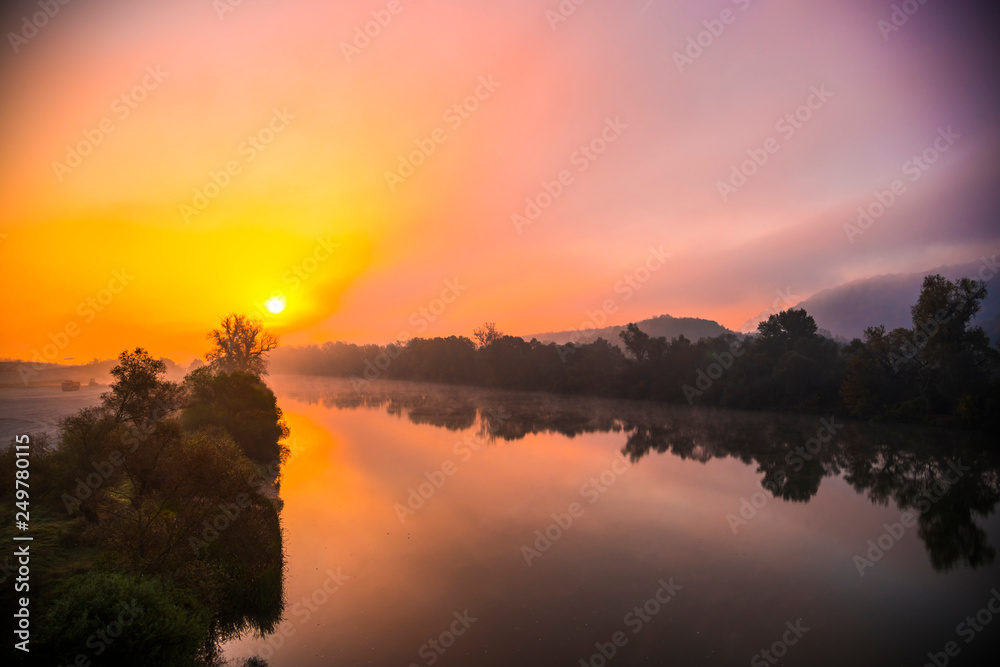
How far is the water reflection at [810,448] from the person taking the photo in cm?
2159

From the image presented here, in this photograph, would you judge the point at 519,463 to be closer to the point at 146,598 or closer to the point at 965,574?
the point at 965,574

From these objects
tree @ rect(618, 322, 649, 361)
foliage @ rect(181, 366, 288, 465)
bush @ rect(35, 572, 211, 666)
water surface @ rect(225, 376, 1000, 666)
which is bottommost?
water surface @ rect(225, 376, 1000, 666)

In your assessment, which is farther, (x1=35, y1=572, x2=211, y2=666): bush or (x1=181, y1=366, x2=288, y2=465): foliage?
(x1=181, y1=366, x2=288, y2=465): foliage

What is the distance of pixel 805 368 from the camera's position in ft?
179

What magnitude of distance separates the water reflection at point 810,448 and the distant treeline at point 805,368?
416 cm

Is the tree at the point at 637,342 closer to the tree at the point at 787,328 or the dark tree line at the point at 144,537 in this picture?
the tree at the point at 787,328

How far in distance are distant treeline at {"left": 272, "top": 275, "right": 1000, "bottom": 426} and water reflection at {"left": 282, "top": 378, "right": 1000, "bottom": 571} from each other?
4.16 metres

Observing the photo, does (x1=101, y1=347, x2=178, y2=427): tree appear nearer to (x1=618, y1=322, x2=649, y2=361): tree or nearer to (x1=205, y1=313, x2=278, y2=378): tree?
(x1=205, y1=313, x2=278, y2=378): tree

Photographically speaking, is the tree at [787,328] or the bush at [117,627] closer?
the bush at [117,627]

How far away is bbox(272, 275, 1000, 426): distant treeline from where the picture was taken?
42.1 m

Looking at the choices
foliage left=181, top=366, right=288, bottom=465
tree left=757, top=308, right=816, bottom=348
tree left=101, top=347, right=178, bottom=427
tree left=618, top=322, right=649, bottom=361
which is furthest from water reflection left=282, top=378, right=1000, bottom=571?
tree left=101, top=347, right=178, bottom=427

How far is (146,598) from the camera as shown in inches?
334

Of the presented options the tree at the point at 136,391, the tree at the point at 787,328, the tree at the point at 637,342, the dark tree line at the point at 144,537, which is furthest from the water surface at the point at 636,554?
the tree at the point at 637,342

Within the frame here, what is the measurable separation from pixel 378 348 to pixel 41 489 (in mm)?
151380
